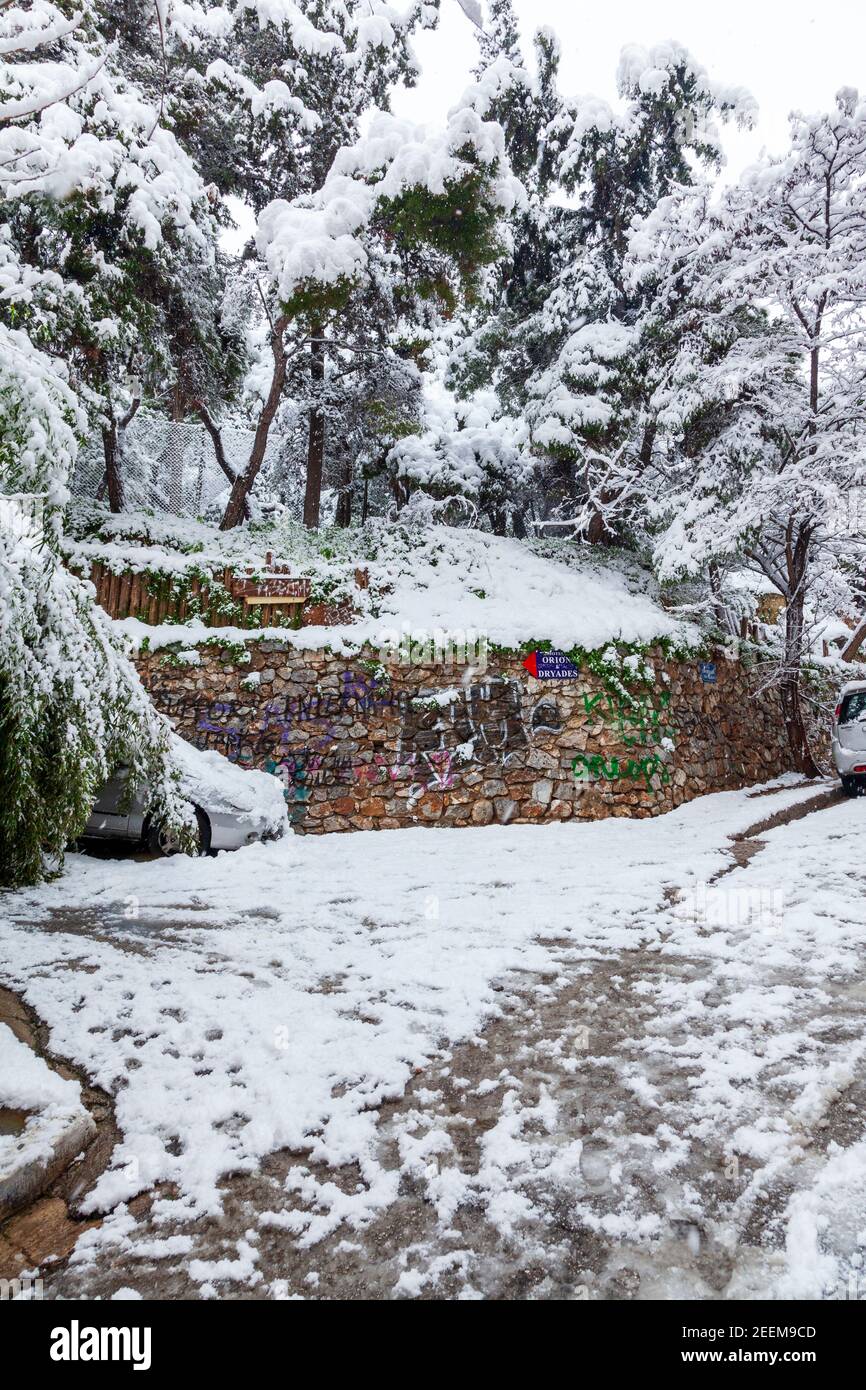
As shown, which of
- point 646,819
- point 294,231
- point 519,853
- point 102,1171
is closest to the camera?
point 102,1171

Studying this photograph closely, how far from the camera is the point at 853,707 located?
1081 centimetres

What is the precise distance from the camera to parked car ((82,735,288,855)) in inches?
294

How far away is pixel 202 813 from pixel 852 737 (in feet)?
32.0

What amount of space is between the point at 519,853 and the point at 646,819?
297cm

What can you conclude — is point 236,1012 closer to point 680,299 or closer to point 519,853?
point 519,853

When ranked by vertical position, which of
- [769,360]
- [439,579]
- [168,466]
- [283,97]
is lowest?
[439,579]

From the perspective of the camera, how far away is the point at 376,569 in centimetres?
1206

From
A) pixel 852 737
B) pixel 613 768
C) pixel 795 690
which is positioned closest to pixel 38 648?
pixel 613 768

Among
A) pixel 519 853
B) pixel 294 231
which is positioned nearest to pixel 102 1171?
pixel 519 853

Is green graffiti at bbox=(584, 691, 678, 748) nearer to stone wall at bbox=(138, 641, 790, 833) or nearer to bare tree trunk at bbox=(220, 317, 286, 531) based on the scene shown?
stone wall at bbox=(138, 641, 790, 833)

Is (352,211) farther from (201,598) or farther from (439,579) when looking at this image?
(201,598)

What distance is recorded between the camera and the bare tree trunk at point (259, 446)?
43.7ft

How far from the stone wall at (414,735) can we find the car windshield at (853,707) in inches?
122
